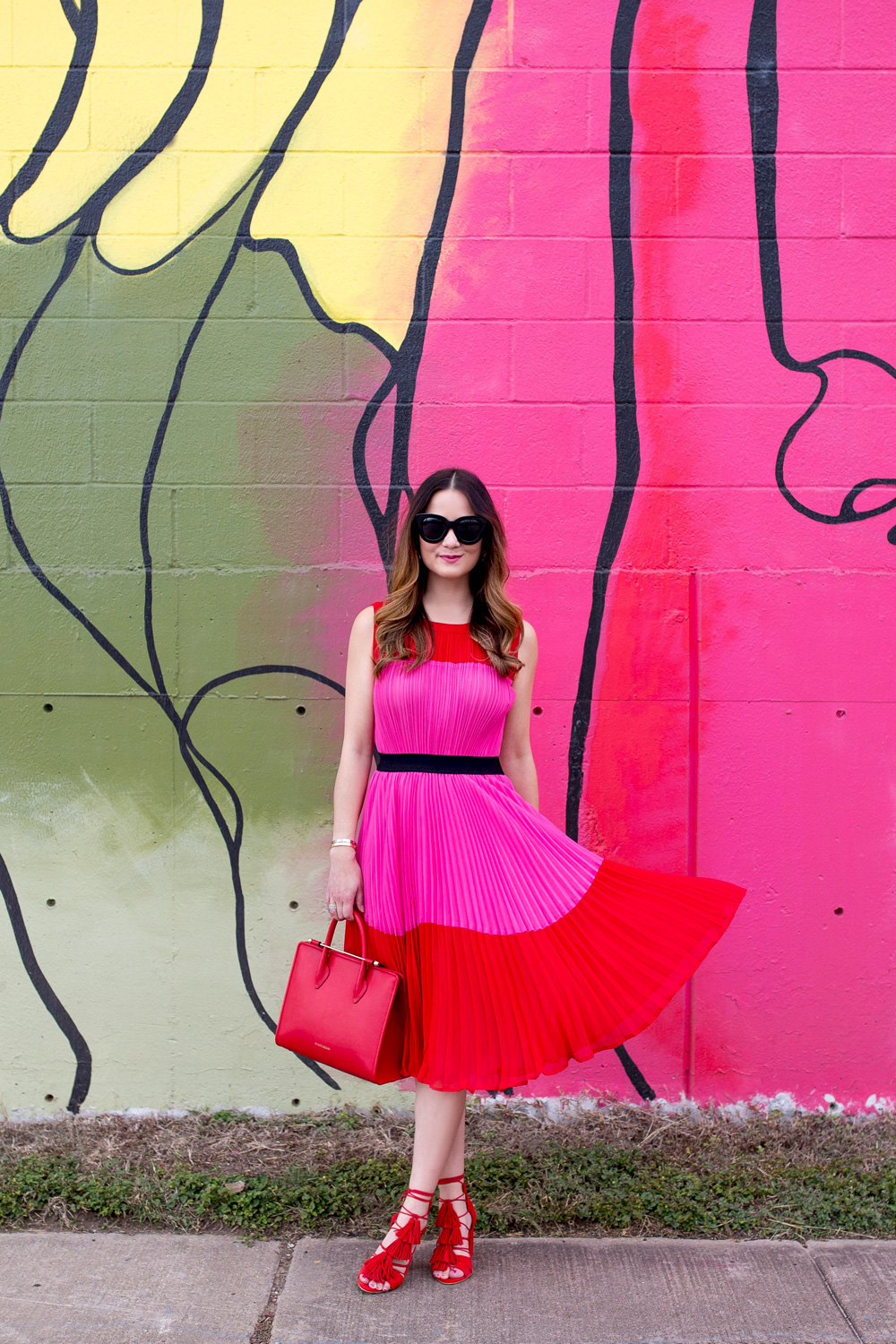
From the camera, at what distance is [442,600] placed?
2600mm

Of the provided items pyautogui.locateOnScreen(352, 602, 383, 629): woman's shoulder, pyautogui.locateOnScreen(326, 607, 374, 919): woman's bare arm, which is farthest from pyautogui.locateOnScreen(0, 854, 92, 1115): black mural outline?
pyautogui.locateOnScreen(352, 602, 383, 629): woman's shoulder

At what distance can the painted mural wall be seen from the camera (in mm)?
3215

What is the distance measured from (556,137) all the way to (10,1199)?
338 cm

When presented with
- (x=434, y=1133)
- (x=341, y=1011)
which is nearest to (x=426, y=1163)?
(x=434, y=1133)

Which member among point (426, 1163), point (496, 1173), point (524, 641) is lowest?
point (496, 1173)

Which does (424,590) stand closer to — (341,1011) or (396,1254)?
(341,1011)

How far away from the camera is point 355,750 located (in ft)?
8.39

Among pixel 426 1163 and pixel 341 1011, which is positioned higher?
pixel 341 1011

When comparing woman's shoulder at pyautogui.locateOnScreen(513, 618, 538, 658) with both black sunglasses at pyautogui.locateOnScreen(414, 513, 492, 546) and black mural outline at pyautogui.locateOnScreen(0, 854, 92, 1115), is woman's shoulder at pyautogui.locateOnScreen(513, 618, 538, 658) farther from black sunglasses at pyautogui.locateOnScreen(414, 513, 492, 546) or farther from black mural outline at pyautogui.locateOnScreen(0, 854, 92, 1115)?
black mural outline at pyautogui.locateOnScreen(0, 854, 92, 1115)

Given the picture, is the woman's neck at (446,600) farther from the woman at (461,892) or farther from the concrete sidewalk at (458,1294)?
the concrete sidewalk at (458,1294)

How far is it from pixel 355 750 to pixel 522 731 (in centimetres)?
43

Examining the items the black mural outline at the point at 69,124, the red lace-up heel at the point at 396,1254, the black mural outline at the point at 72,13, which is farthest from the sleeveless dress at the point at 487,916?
the black mural outline at the point at 72,13

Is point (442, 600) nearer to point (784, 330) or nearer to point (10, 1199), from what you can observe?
point (784, 330)

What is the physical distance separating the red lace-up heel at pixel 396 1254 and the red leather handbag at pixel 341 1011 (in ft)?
1.05
